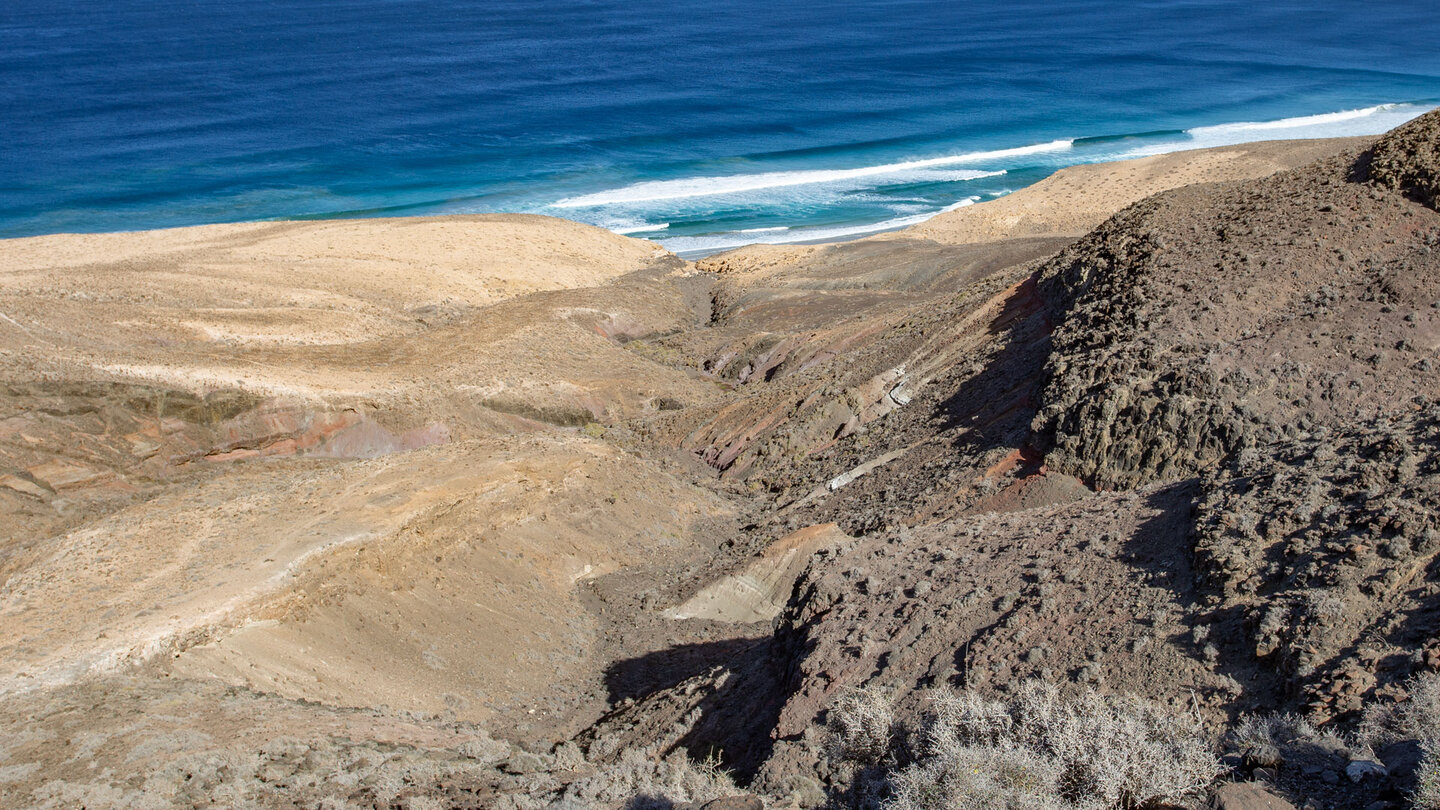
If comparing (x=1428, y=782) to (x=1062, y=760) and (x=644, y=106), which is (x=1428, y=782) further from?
(x=644, y=106)

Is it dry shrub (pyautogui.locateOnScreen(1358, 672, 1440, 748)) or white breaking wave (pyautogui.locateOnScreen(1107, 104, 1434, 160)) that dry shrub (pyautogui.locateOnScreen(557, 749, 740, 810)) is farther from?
white breaking wave (pyautogui.locateOnScreen(1107, 104, 1434, 160))

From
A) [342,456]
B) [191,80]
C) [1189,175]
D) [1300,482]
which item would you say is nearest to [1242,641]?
[1300,482]

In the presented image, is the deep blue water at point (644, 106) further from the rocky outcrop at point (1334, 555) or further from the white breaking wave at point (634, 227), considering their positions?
the rocky outcrop at point (1334, 555)

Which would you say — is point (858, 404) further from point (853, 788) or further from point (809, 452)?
point (853, 788)

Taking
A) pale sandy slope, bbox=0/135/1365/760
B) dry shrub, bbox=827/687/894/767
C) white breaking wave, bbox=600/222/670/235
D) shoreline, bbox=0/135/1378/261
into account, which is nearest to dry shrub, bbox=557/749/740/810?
dry shrub, bbox=827/687/894/767

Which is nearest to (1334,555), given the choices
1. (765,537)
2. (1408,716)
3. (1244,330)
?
(1408,716)

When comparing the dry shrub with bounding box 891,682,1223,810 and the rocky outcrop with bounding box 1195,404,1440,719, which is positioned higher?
the rocky outcrop with bounding box 1195,404,1440,719

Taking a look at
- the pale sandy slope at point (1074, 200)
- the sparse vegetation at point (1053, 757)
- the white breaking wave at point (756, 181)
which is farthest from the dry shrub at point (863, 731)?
the white breaking wave at point (756, 181)
